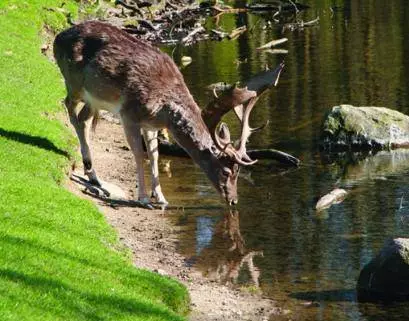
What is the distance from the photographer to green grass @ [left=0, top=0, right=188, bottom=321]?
38.9 feet

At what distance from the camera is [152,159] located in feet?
66.3

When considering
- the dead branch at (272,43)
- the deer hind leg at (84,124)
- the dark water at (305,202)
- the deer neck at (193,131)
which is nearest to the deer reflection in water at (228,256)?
the dark water at (305,202)

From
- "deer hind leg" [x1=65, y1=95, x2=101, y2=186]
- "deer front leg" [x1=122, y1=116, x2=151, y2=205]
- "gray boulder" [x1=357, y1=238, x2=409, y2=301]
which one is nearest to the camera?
"gray boulder" [x1=357, y1=238, x2=409, y2=301]

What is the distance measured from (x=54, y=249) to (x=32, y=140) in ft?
23.3

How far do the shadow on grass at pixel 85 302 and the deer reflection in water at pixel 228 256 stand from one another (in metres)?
3.72

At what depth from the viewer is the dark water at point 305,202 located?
16391 mm

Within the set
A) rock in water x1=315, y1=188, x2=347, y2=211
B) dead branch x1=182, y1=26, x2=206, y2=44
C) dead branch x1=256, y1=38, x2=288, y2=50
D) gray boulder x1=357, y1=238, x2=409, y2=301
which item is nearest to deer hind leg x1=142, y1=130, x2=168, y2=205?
rock in water x1=315, y1=188, x2=347, y2=211

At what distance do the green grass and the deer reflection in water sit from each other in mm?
1792

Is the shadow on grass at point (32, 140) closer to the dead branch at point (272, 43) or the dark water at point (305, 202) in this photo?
the dark water at point (305, 202)

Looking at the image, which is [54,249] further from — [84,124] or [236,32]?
[236,32]

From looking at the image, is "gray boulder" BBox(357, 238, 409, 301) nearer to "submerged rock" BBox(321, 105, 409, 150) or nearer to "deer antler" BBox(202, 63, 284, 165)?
"deer antler" BBox(202, 63, 284, 165)

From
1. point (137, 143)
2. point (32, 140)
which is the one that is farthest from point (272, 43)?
point (137, 143)

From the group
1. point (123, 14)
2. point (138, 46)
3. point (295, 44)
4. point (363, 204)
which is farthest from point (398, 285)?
point (123, 14)

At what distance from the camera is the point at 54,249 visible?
541 inches
